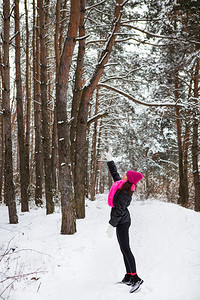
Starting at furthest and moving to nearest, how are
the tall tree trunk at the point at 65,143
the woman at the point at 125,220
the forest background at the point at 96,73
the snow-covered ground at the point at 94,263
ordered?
the forest background at the point at 96,73 < the tall tree trunk at the point at 65,143 < the woman at the point at 125,220 < the snow-covered ground at the point at 94,263

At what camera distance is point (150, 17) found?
260 inches

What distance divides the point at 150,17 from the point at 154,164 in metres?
10.6

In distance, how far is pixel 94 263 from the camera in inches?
176

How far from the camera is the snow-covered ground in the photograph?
10.9 feet

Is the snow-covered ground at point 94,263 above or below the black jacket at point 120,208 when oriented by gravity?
below

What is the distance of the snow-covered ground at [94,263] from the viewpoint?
331cm

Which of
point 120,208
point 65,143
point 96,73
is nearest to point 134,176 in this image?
point 120,208

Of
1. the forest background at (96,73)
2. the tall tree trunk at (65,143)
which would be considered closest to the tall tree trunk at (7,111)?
the forest background at (96,73)

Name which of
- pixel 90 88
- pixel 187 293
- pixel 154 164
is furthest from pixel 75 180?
pixel 154 164

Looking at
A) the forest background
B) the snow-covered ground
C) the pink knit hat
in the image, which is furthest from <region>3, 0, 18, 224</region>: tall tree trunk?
the pink knit hat

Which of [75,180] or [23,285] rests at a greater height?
[75,180]

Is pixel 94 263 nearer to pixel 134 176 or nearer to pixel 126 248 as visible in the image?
pixel 126 248

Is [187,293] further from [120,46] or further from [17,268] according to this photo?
[120,46]

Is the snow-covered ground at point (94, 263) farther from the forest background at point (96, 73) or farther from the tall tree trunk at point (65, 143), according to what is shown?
the forest background at point (96, 73)
